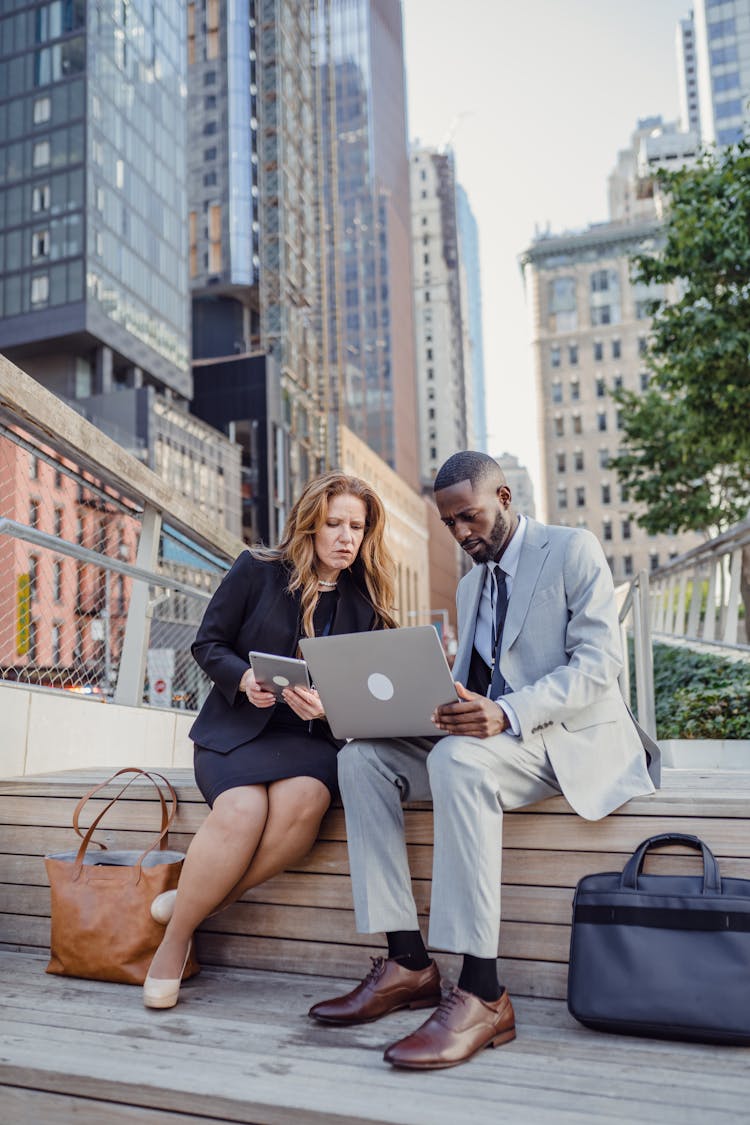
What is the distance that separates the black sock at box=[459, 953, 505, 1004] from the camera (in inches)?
86.7

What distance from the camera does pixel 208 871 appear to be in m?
2.61

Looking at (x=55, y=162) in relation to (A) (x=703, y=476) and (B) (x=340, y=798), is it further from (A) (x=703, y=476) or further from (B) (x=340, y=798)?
(B) (x=340, y=798)

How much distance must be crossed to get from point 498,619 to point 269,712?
755 millimetres

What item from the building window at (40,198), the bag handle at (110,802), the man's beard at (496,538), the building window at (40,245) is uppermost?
the building window at (40,198)

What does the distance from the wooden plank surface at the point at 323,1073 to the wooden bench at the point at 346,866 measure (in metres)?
0.24

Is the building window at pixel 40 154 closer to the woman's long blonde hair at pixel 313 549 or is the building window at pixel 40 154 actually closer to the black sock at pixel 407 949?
the woman's long blonde hair at pixel 313 549

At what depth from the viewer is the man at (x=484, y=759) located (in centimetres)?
224

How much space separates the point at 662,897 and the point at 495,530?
3.60 ft

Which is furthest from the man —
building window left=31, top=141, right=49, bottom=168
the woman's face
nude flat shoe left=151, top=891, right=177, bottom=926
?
building window left=31, top=141, right=49, bottom=168

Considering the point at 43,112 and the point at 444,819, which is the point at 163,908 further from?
the point at 43,112

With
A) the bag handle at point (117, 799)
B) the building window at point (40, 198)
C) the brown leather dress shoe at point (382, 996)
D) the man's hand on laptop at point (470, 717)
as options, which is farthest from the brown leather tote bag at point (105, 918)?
the building window at point (40, 198)

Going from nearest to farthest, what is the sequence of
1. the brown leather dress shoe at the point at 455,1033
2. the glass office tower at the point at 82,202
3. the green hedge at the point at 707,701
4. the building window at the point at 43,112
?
the brown leather dress shoe at the point at 455,1033
the green hedge at the point at 707,701
the glass office tower at the point at 82,202
the building window at the point at 43,112

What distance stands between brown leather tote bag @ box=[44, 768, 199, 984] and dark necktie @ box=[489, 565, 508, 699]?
3.62ft

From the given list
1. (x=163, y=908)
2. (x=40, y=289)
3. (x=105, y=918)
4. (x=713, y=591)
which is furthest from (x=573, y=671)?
(x=40, y=289)
